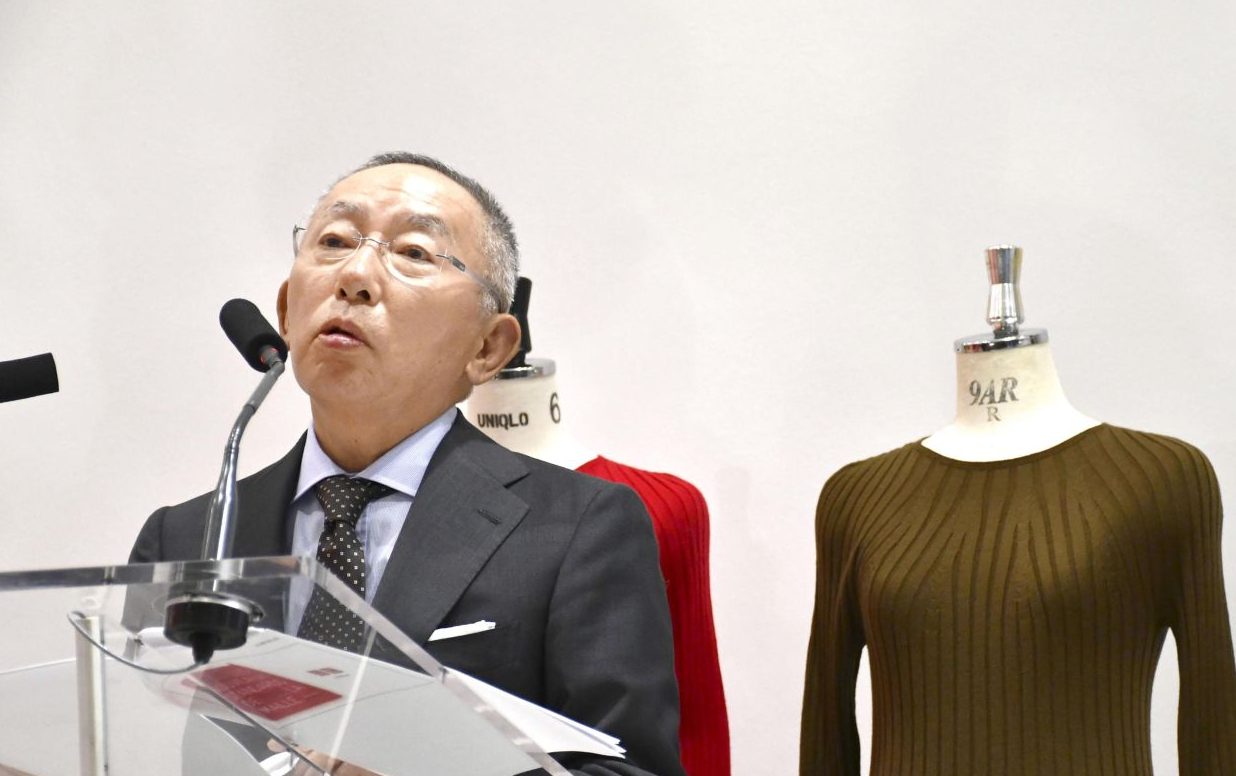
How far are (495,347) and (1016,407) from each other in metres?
0.80

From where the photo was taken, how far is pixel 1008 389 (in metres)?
2.18

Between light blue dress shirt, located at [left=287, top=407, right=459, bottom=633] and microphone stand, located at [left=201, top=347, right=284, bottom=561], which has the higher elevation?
microphone stand, located at [left=201, top=347, right=284, bottom=561]

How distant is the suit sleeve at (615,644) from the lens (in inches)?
59.8

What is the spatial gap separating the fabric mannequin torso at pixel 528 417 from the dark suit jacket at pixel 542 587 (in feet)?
2.42

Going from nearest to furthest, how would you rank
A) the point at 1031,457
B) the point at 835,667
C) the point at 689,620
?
the point at 1031,457 → the point at 835,667 → the point at 689,620

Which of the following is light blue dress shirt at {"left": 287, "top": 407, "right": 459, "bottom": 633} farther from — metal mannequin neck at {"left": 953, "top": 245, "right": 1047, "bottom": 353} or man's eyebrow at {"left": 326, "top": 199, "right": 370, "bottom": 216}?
metal mannequin neck at {"left": 953, "top": 245, "right": 1047, "bottom": 353}

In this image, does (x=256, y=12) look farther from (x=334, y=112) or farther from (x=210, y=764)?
(x=210, y=764)

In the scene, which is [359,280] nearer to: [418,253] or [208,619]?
[418,253]

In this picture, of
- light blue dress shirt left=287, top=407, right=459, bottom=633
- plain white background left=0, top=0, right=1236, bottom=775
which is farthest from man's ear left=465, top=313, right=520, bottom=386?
plain white background left=0, top=0, right=1236, bottom=775

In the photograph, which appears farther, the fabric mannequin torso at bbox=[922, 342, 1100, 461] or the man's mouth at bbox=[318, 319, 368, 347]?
the fabric mannequin torso at bbox=[922, 342, 1100, 461]

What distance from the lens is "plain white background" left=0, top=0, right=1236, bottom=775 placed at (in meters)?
2.81

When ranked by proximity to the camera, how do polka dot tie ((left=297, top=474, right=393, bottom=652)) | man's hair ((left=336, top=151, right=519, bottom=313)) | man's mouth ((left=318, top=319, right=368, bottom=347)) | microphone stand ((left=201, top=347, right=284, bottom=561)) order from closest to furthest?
1. microphone stand ((left=201, top=347, right=284, bottom=561))
2. polka dot tie ((left=297, top=474, right=393, bottom=652))
3. man's mouth ((left=318, top=319, right=368, bottom=347))
4. man's hair ((left=336, top=151, right=519, bottom=313))

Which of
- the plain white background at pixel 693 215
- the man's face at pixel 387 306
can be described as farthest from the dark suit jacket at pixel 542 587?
the plain white background at pixel 693 215

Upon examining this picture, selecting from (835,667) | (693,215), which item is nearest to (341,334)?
(835,667)
